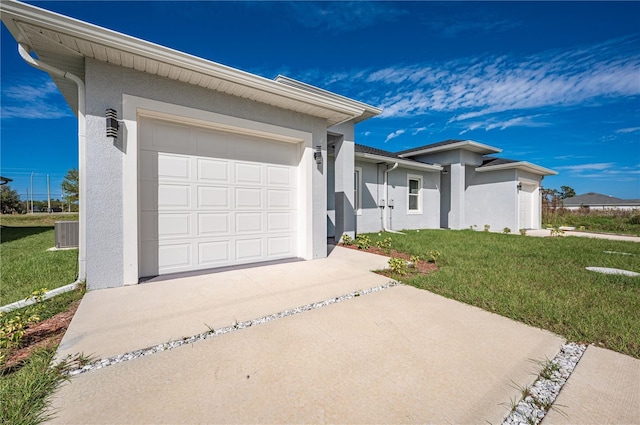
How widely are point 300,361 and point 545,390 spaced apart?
5.52ft

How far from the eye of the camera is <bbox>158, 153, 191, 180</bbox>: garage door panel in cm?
410

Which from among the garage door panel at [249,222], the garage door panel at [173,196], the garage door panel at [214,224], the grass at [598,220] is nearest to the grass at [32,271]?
the garage door panel at [173,196]

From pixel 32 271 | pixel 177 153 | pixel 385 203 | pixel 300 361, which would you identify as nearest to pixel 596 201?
pixel 385 203

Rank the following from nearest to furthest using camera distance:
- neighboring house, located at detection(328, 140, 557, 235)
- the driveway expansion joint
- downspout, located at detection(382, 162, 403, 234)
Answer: the driveway expansion joint
neighboring house, located at detection(328, 140, 557, 235)
downspout, located at detection(382, 162, 403, 234)

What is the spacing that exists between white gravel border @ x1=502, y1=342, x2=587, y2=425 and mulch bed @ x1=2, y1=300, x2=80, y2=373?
346 cm

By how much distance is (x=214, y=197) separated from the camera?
456 centimetres

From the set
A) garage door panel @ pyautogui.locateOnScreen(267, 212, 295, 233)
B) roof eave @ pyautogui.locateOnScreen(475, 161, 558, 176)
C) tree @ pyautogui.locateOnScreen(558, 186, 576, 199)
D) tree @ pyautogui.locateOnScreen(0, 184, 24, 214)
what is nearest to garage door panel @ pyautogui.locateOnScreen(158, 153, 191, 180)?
garage door panel @ pyautogui.locateOnScreen(267, 212, 295, 233)

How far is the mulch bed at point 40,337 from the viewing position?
1.98 meters

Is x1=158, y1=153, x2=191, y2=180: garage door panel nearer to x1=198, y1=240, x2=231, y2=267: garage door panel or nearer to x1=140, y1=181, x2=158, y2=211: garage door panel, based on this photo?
x1=140, y1=181, x2=158, y2=211: garage door panel

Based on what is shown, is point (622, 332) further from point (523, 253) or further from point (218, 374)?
point (523, 253)

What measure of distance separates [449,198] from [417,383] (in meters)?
13.2

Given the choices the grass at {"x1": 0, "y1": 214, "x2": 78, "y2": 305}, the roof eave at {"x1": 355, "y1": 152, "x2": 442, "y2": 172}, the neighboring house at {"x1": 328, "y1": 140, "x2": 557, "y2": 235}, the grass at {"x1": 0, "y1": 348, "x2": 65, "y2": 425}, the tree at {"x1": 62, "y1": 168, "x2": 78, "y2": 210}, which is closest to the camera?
the grass at {"x1": 0, "y1": 348, "x2": 65, "y2": 425}

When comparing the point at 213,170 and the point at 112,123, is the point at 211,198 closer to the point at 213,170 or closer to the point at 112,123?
the point at 213,170

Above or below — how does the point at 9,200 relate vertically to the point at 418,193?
above
